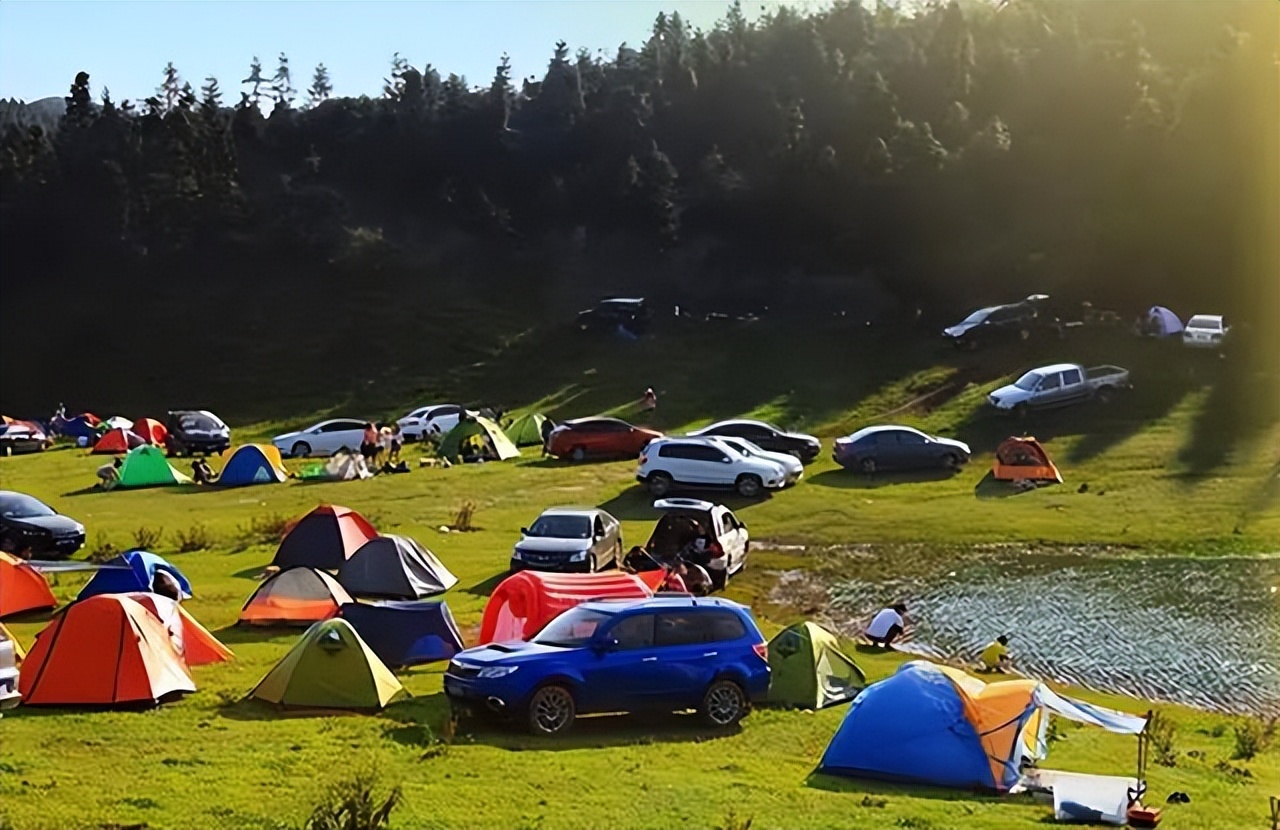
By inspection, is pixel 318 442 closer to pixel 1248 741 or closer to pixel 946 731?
pixel 946 731

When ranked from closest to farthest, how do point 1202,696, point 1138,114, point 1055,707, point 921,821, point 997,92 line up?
point 921,821, point 1055,707, point 1202,696, point 1138,114, point 997,92

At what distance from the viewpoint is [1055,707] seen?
48.7ft

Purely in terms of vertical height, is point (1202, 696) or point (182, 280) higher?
point (182, 280)

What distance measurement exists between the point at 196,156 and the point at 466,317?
2253cm

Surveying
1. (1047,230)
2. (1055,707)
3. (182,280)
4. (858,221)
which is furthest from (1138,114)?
(1055,707)

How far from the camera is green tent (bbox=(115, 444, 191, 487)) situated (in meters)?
40.8

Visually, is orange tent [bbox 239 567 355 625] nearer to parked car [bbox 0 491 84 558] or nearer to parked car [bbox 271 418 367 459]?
parked car [bbox 0 491 84 558]

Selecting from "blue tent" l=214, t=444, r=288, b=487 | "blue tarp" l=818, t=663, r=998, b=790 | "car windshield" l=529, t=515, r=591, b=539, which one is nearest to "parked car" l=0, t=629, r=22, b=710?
"blue tarp" l=818, t=663, r=998, b=790

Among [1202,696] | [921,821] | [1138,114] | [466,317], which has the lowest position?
[1202,696]

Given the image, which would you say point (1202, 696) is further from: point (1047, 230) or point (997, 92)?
point (997, 92)

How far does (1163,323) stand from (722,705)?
41473mm

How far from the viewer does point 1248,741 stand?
653 inches

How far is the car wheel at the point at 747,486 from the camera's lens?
122 ft

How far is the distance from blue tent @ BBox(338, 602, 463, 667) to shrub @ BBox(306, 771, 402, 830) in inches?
312
